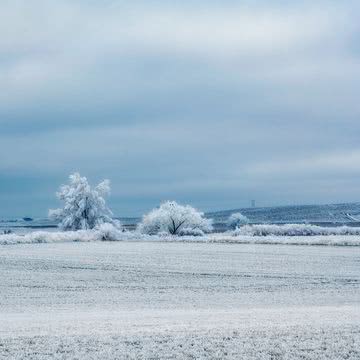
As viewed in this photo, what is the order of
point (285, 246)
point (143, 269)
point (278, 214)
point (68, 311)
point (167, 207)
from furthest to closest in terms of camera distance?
point (278, 214), point (167, 207), point (285, 246), point (143, 269), point (68, 311)

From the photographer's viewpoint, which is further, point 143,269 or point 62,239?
point 62,239

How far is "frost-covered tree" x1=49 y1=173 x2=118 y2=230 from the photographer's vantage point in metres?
99.6

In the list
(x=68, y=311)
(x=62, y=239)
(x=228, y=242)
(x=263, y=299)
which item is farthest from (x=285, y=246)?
(x=68, y=311)

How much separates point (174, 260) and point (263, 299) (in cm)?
2286

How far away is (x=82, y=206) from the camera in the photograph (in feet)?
325

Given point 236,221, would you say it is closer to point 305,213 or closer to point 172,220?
A: point 172,220

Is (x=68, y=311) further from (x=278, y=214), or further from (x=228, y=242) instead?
(x=278, y=214)

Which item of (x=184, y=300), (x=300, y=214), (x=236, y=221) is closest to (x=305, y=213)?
(x=300, y=214)

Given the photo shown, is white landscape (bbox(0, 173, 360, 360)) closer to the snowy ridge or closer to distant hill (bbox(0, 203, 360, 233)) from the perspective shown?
the snowy ridge

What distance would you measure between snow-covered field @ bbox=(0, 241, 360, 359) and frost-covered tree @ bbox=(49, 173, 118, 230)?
38982 mm

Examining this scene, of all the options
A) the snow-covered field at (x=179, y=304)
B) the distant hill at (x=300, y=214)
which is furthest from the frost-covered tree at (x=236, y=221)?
the snow-covered field at (x=179, y=304)

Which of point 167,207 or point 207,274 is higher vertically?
point 167,207

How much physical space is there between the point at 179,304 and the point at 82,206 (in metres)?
73.5

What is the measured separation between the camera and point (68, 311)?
2370 centimetres
